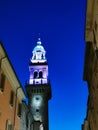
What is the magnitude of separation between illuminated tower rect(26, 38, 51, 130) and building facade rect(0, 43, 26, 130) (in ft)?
99.0

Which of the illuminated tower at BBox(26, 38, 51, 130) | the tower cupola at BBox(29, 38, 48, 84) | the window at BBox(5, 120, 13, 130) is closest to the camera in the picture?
the window at BBox(5, 120, 13, 130)

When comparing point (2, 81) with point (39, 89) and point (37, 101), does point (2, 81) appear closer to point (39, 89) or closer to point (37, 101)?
point (37, 101)

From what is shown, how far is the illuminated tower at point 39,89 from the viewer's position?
69.2 m

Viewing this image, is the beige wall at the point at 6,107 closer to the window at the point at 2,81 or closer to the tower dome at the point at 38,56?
the window at the point at 2,81

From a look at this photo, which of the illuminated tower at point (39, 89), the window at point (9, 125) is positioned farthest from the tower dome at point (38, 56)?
the window at point (9, 125)

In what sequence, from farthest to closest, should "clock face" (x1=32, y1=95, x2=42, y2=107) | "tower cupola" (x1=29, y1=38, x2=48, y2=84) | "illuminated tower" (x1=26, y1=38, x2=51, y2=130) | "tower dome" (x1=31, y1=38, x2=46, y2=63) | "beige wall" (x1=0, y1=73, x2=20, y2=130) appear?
"tower dome" (x1=31, y1=38, x2=46, y2=63) → "tower cupola" (x1=29, y1=38, x2=48, y2=84) → "clock face" (x1=32, y1=95, x2=42, y2=107) → "illuminated tower" (x1=26, y1=38, x2=51, y2=130) → "beige wall" (x1=0, y1=73, x2=20, y2=130)

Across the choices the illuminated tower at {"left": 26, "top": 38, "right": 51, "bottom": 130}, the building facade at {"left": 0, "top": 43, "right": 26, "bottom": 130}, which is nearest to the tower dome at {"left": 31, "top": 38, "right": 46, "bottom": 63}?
the illuminated tower at {"left": 26, "top": 38, "right": 51, "bottom": 130}

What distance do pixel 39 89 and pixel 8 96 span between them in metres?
44.4

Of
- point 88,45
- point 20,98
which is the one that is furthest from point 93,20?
point 20,98

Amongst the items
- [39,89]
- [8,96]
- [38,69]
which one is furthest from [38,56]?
[8,96]

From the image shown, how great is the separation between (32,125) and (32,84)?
2837 centimetres

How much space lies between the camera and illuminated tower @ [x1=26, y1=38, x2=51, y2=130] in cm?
6921

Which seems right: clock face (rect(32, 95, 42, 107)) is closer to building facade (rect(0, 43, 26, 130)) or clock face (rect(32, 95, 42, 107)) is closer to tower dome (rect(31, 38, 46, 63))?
tower dome (rect(31, 38, 46, 63))

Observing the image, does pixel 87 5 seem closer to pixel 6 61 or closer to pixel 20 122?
pixel 6 61
